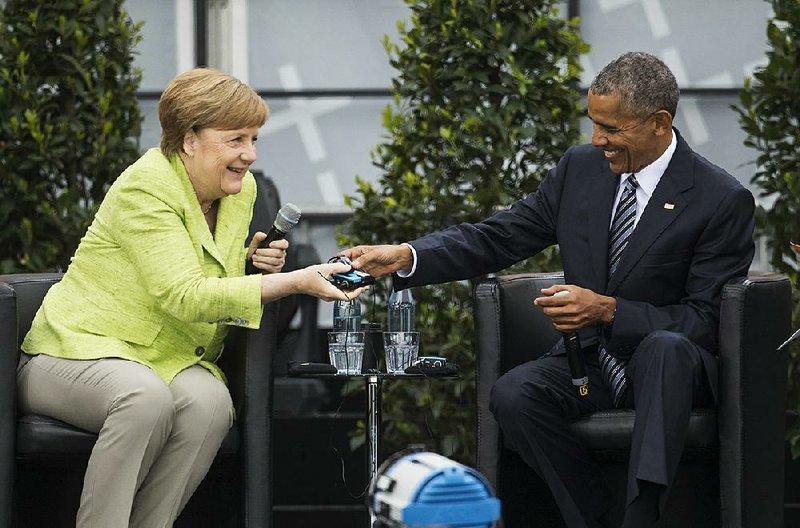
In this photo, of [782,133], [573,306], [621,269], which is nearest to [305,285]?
[573,306]

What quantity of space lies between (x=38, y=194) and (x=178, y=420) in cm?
176

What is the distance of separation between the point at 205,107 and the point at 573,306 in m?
1.07

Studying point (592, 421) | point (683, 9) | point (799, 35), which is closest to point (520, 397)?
point (592, 421)

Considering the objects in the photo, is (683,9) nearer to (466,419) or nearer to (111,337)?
(466,419)

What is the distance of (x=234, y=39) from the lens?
→ 6195mm

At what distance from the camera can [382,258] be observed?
362 centimetres

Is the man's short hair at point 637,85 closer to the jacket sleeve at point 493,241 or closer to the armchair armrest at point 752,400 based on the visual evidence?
the jacket sleeve at point 493,241

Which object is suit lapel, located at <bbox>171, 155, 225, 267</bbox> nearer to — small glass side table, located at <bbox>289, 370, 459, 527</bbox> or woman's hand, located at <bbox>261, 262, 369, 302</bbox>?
woman's hand, located at <bbox>261, 262, 369, 302</bbox>

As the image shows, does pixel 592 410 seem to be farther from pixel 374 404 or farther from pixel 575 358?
pixel 374 404

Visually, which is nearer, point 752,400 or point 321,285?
point 321,285

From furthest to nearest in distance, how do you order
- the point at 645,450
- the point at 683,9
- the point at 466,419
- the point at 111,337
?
the point at 683,9, the point at 466,419, the point at 111,337, the point at 645,450

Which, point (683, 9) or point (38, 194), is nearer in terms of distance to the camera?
point (38, 194)

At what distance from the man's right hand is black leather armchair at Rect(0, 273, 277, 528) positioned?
31 centimetres

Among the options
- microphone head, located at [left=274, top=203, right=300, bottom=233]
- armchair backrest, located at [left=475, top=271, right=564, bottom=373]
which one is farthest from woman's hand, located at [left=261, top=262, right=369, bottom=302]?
armchair backrest, located at [left=475, top=271, right=564, bottom=373]
